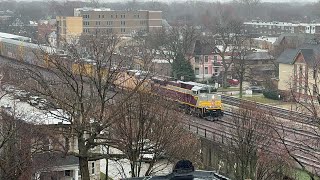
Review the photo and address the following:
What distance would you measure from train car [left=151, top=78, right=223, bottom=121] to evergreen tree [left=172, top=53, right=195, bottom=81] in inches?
481

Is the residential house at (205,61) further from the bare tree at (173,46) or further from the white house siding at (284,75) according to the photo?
the white house siding at (284,75)

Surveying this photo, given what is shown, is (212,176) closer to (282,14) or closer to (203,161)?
(203,161)

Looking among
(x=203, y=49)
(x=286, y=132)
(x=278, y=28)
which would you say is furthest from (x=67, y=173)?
(x=278, y=28)

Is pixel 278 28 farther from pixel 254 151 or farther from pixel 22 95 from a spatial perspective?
pixel 22 95

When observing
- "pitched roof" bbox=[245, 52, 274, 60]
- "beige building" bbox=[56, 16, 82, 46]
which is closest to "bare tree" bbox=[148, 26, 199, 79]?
"pitched roof" bbox=[245, 52, 274, 60]

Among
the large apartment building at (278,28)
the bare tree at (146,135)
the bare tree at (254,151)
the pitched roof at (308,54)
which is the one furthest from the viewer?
the large apartment building at (278,28)

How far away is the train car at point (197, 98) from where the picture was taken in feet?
106

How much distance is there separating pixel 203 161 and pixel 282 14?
12558 cm

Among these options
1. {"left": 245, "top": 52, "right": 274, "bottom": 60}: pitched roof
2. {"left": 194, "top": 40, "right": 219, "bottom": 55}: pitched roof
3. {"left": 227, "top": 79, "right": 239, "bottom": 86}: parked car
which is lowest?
{"left": 227, "top": 79, "right": 239, "bottom": 86}: parked car

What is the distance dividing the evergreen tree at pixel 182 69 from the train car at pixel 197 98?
40.1ft

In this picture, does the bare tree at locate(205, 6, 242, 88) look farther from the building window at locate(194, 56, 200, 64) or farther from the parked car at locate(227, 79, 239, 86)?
the building window at locate(194, 56, 200, 64)

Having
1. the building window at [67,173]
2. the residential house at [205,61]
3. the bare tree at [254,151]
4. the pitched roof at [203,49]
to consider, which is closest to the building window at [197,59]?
the residential house at [205,61]

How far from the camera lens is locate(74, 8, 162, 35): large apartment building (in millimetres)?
84500

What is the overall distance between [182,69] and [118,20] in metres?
42.4
